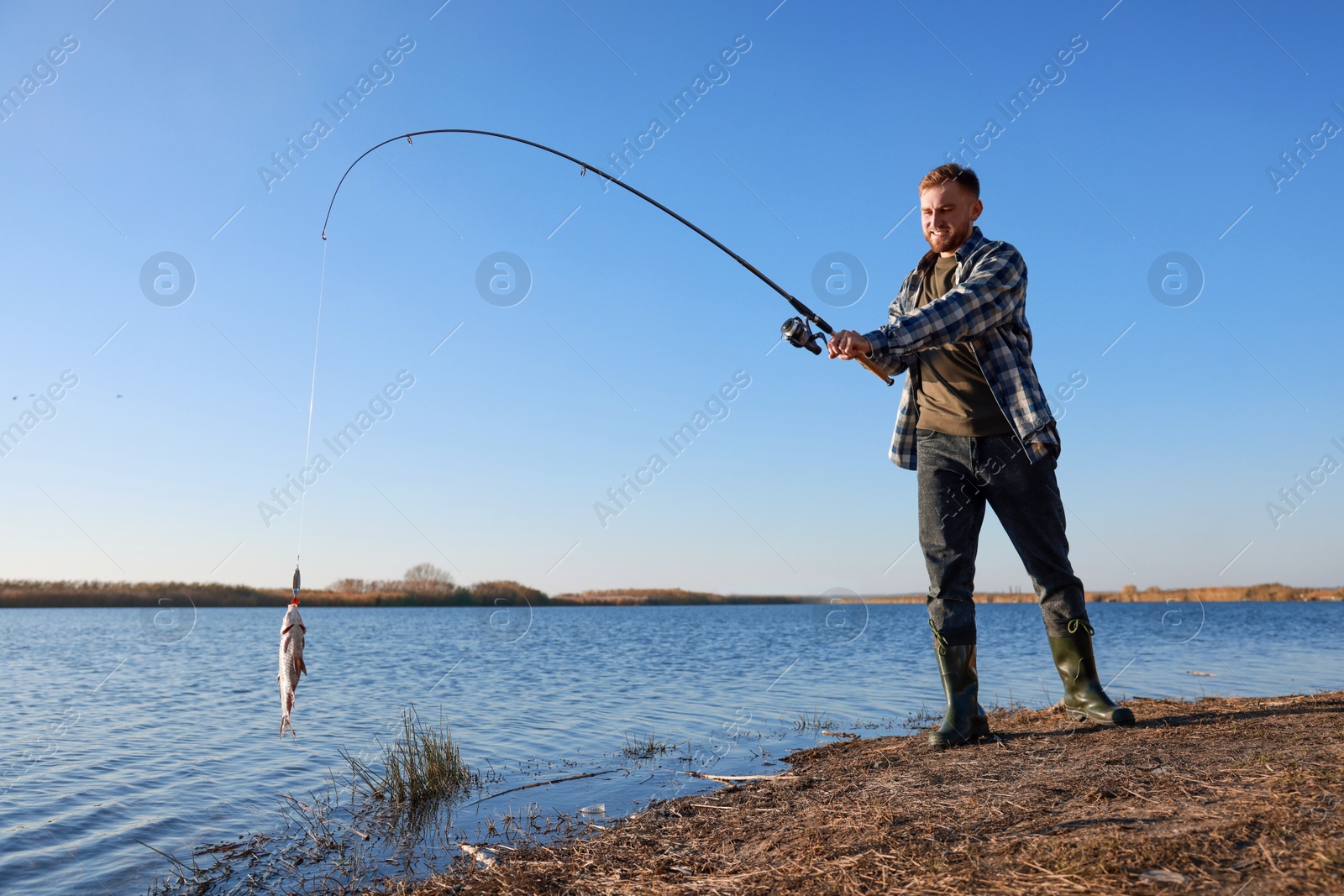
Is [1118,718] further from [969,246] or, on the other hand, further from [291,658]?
[291,658]

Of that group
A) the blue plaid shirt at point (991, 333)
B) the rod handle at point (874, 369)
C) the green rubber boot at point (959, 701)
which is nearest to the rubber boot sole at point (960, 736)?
the green rubber boot at point (959, 701)

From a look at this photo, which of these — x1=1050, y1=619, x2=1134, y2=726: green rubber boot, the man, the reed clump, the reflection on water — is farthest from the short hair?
the reed clump

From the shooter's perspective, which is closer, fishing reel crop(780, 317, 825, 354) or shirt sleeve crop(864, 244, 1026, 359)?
shirt sleeve crop(864, 244, 1026, 359)

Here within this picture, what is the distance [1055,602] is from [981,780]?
1.35 metres

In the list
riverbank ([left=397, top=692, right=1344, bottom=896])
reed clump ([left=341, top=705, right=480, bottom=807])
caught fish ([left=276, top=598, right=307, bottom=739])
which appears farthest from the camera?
reed clump ([left=341, top=705, right=480, bottom=807])

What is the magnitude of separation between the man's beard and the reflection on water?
3372 mm

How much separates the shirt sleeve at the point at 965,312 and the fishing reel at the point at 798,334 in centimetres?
36

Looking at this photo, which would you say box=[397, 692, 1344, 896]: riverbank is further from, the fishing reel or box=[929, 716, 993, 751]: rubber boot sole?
the fishing reel

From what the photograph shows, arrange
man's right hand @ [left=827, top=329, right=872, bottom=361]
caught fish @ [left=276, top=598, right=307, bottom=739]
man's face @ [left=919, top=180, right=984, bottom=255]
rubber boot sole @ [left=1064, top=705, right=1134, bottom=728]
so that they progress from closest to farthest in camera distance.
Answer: man's right hand @ [left=827, top=329, right=872, bottom=361] < rubber boot sole @ [left=1064, top=705, right=1134, bottom=728] < man's face @ [left=919, top=180, right=984, bottom=255] < caught fish @ [left=276, top=598, right=307, bottom=739]

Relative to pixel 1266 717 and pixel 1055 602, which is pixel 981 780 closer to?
pixel 1055 602

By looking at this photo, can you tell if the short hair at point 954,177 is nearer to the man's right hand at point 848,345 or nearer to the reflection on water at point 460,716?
the man's right hand at point 848,345

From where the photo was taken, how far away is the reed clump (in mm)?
5883

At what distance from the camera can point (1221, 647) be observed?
64.7 ft

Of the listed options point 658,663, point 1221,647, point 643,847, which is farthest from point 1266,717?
point 1221,647
